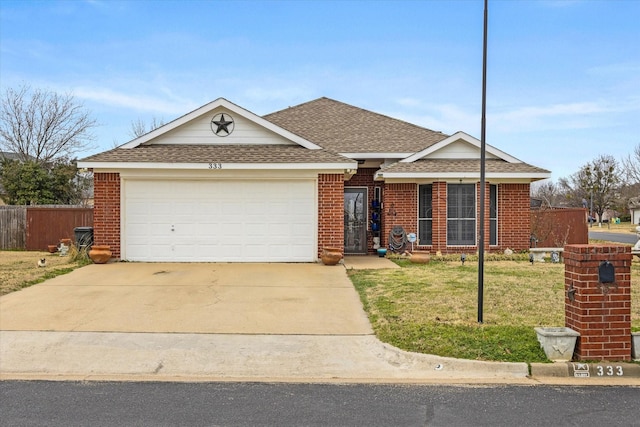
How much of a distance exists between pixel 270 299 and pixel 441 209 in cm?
809

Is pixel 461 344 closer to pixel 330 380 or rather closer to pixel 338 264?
pixel 330 380

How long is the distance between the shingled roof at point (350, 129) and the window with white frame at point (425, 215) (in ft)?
5.11

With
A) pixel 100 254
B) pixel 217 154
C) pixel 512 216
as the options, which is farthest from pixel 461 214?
pixel 100 254

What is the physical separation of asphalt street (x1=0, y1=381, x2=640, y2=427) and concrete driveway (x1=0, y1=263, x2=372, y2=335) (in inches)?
86.3

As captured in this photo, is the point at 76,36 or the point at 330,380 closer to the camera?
the point at 330,380

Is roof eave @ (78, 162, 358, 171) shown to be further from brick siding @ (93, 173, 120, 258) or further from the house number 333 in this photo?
the house number 333

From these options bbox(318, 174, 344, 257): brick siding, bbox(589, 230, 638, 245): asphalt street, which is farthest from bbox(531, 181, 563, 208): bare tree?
bbox(318, 174, 344, 257): brick siding

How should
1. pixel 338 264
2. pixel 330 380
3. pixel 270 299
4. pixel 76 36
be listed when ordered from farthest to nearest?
pixel 76 36, pixel 338 264, pixel 270 299, pixel 330 380

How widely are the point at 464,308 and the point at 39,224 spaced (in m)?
17.5

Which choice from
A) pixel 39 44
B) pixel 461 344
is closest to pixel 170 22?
pixel 39 44

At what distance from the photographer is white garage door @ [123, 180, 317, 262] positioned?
569 inches

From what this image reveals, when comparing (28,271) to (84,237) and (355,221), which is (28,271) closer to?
(84,237)

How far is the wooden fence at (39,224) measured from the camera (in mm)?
20281

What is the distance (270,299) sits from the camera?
9961mm
